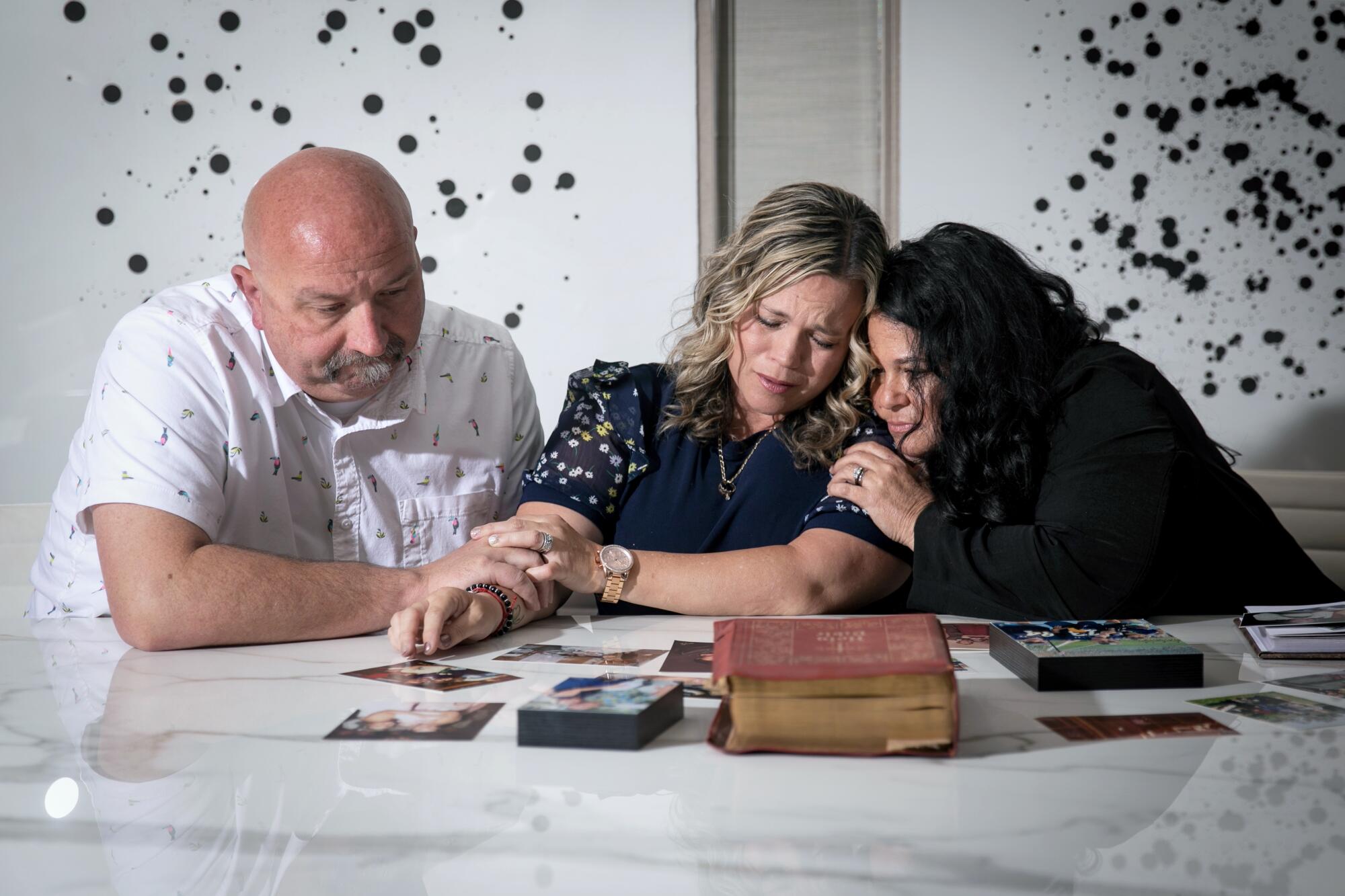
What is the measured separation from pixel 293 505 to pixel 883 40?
2439mm

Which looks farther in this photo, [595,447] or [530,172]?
[530,172]

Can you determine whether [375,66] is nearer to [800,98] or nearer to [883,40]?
[800,98]

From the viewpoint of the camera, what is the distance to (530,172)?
343 centimetres

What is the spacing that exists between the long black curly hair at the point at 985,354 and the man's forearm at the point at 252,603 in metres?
0.87

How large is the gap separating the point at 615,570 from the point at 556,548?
0.09 metres

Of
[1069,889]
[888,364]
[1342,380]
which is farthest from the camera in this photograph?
[1342,380]

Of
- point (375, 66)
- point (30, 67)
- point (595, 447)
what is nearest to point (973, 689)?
point (595, 447)

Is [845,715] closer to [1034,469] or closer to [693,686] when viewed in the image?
[693,686]

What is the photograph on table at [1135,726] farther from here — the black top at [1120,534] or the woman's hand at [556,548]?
the woman's hand at [556,548]

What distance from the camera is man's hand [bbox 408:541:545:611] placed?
1479 mm

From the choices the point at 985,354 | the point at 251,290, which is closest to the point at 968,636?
the point at 985,354

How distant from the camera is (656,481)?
192 cm

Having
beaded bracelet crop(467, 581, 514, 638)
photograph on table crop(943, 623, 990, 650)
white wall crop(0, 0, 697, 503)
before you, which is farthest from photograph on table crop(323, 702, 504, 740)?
white wall crop(0, 0, 697, 503)

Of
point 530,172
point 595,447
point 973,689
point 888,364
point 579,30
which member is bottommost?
point 973,689
